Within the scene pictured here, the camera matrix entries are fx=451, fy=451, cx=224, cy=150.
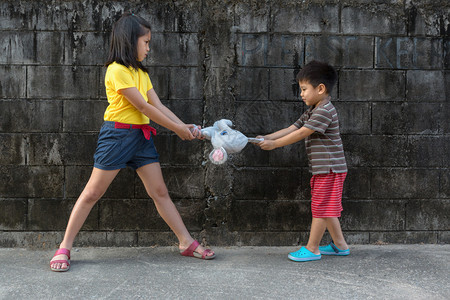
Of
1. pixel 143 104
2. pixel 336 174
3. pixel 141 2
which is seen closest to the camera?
pixel 143 104

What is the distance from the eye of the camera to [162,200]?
3506 millimetres

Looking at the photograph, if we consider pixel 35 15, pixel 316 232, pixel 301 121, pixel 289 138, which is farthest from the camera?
pixel 35 15

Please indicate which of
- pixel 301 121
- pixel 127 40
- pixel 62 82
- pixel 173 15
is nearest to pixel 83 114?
pixel 62 82

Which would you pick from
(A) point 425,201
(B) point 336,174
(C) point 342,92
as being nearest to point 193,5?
(C) point 342,92

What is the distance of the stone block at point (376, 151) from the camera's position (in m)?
3.90

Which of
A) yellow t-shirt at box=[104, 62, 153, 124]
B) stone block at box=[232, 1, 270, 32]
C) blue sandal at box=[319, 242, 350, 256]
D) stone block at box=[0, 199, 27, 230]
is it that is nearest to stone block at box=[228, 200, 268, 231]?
blue sandal at box=[319, 242, 350, 256]

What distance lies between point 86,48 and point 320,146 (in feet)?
6.85

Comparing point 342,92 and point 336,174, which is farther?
point 342,92

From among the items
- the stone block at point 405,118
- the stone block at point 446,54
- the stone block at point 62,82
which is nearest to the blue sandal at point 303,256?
the stone block at point 405,118

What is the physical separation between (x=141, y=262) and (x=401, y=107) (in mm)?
2529

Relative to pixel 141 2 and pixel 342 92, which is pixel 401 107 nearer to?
pixel 342 92

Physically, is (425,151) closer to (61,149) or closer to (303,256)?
(303,256)

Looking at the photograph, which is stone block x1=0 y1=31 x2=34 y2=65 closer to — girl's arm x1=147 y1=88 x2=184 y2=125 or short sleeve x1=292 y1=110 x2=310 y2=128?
girl's arm x1=147 y1=88 x2=184 y2=125

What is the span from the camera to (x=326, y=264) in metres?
3.40
